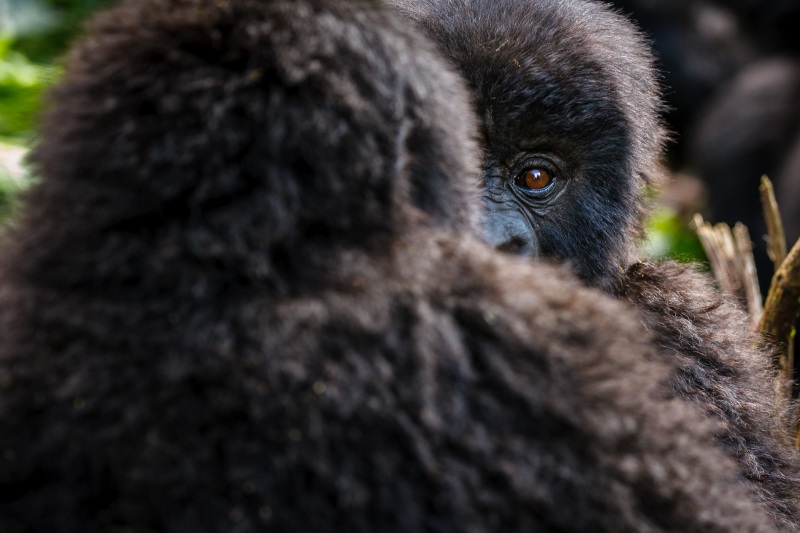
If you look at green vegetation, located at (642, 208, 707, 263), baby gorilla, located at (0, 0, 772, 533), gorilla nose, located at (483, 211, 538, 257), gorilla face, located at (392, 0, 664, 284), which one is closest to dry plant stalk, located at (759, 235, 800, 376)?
gorilla face, located at (392, 0, 664, 284)

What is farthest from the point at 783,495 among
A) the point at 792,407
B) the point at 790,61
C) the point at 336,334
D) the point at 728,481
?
the point at 790,61

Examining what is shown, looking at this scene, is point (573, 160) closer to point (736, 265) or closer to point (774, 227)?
point (774, 227)

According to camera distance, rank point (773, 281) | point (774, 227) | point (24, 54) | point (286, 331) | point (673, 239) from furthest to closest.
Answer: point (673, 239), point (24, 54), point (774, 227), point (773, 281), point (286, 331)

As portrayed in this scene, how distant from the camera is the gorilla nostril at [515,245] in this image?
101 inches

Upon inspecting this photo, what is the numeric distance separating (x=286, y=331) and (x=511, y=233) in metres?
1.45

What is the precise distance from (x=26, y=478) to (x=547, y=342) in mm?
693

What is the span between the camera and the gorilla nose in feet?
8.44

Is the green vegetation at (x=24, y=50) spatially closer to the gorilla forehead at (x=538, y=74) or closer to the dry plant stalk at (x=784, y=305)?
the gorilla forehead at (x=538, y=74)

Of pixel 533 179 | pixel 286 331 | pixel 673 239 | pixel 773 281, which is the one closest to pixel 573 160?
pixel 533 179

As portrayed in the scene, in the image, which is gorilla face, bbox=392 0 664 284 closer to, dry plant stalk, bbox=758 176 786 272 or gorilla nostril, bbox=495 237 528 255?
gorilla nostril, bbox=495 237 528 255

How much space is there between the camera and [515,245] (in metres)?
2.62

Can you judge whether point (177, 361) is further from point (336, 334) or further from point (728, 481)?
point (728, 481)

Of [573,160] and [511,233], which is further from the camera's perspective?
[573,160]

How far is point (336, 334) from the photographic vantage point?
4.11 feet
